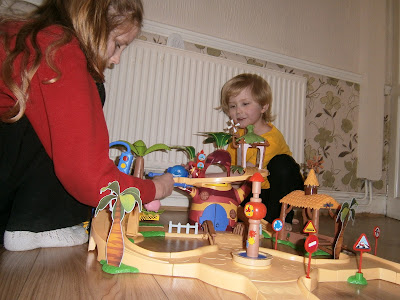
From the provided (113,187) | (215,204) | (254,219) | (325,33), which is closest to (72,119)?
(113,187)

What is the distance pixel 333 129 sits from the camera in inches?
93.7

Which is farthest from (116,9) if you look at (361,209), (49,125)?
(361,209)

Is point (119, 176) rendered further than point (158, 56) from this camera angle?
No

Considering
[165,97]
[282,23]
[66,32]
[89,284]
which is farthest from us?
[282,23]

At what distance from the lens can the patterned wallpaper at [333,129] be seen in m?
2.32

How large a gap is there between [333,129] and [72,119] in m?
2.09

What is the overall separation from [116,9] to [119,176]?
415mm

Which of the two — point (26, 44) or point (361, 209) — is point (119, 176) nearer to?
point (26, 44)

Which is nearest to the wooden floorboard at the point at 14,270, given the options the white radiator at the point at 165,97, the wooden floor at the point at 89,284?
the wooden floor at the point at 89,284

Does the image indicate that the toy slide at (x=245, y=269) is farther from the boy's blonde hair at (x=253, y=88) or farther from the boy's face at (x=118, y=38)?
the boy's blonde hair at (x=253, y=88)

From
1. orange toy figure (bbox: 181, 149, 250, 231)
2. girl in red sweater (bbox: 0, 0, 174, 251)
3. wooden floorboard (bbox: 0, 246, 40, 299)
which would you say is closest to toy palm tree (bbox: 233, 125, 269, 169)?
orange toy figure (bbox: 181, 149, 250, 231)

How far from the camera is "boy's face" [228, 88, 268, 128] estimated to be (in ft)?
5.58

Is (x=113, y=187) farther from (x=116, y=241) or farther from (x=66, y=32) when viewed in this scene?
(x=66, y=32)

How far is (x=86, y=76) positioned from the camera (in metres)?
0.70
